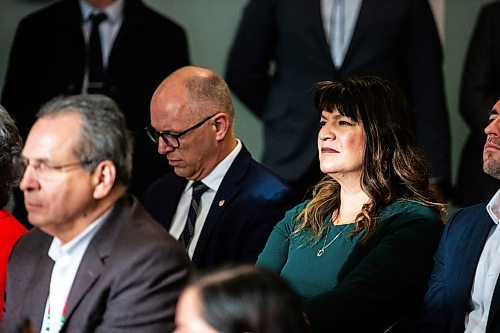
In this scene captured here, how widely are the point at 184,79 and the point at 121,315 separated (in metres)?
1.63

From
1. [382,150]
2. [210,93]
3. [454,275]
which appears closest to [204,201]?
[210,93]

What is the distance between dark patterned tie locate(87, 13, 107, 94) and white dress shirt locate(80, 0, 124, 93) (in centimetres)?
2

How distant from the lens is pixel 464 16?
204 inches

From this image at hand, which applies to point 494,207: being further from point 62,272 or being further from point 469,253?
point 62,272

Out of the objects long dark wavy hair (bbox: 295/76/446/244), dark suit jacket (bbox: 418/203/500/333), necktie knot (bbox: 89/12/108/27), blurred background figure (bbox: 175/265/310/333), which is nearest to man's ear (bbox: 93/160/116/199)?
blurred background figure (bbox: 175/265/310/333)

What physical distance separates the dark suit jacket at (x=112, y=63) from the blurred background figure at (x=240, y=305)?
277cm

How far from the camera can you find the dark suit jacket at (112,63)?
4.82m

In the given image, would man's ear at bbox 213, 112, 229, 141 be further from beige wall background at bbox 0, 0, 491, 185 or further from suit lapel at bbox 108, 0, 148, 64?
beige wall background at bbox 0, 0, 491, 185

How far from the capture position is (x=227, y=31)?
208 inches

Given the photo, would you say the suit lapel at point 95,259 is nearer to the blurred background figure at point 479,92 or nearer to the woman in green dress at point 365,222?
the woman in green dress at point 365,222

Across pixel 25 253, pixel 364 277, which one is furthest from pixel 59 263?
pixel 364 277

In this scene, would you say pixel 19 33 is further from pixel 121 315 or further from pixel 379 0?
pixel 121 315

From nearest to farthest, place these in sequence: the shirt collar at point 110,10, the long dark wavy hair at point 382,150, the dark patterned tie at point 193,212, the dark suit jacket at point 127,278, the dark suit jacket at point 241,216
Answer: the dark suit jacket at point 127,278, the long dark wavy hair at point 382,150, the dark suit jacket at point 241,216, the dark patterned tie at point 193,212, the shirt collar at point 110,10

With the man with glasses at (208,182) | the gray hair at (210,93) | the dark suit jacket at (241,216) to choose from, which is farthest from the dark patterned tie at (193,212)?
the gray hair at (210,93)
